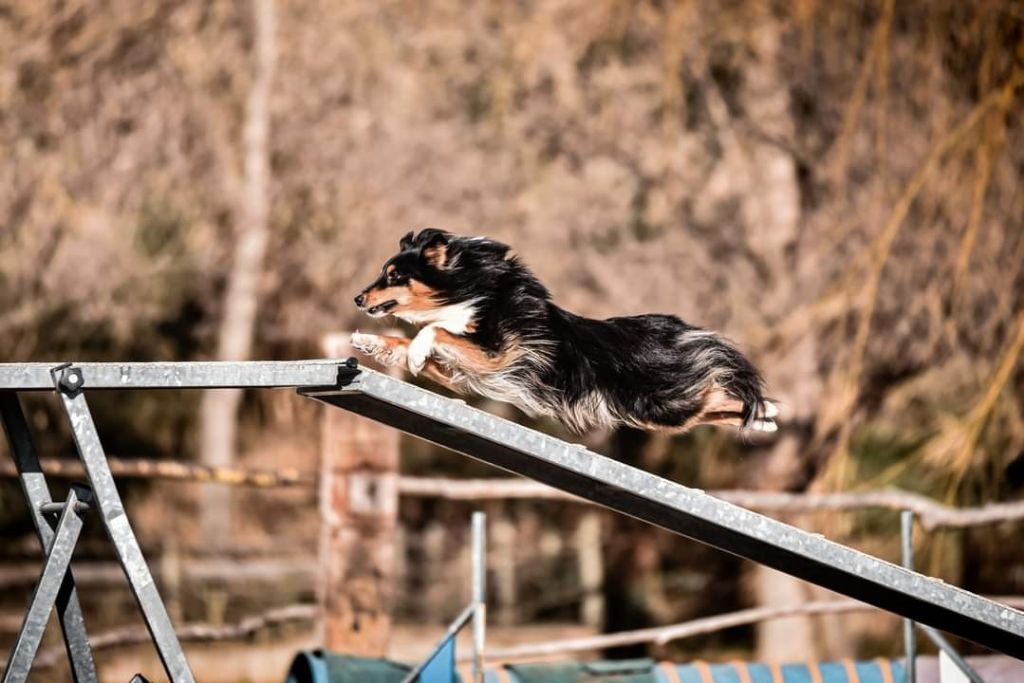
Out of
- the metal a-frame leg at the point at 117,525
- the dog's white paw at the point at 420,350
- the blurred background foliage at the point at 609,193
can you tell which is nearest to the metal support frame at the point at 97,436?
the metal a-frame leg at the point at 117,525

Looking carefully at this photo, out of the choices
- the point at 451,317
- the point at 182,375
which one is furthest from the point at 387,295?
the point at 182,375

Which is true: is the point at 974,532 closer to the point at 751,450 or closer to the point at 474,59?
the point at 751,450

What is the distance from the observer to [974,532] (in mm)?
5613

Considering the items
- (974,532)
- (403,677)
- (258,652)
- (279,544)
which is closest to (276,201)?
(279,544)

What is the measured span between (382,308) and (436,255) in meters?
0.13

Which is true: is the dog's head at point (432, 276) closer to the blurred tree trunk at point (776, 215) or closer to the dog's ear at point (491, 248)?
the dog's ear at point (491, 248)

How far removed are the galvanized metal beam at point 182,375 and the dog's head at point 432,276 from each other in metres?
0.27

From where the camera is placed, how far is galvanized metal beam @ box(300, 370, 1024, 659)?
184cm

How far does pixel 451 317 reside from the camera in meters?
2.04

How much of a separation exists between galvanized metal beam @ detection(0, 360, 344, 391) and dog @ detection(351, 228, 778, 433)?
149 millimetres

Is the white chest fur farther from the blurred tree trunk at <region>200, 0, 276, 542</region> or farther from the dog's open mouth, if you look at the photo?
the blurred tree trunk at <region>200, 0, 276, 542</region>

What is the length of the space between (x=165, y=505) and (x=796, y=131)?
10.2 ft

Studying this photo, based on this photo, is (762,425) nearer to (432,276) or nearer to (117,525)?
(432,276)

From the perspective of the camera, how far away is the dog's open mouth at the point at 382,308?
2.10 metres
